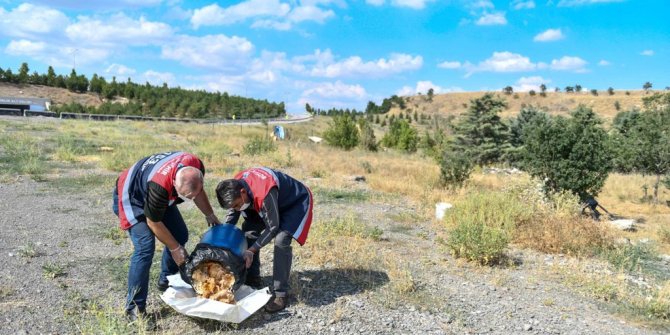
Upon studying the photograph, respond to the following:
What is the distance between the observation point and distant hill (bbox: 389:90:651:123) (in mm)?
67812

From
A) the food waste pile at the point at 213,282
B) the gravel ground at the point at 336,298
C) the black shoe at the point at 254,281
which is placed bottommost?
the gravel ground at the point at 336,298

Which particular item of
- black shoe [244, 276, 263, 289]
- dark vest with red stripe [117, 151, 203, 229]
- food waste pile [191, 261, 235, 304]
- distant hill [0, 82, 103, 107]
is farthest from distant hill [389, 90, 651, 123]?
→ dark vest with red stripe [117, 151, 203, 229]

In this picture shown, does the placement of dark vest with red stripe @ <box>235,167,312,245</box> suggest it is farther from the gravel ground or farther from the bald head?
the gravel ground

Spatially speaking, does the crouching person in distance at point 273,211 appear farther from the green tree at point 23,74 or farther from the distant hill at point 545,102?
the green tree at point 23,74

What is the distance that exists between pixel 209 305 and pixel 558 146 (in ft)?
29.0

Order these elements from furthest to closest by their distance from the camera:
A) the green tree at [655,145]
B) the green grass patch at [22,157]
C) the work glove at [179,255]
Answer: the green tree at [655,145] < the green grass patch at [22,157] < the work glove at [179,255]

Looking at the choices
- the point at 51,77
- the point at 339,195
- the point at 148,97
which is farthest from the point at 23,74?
the point at 339,195

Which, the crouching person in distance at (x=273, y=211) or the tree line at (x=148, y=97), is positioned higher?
the tree line at (x=148, y=97)

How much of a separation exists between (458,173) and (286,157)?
20.6ft

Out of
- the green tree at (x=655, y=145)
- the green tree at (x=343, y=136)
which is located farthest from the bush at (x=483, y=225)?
the green tree at (x=343, y=136)

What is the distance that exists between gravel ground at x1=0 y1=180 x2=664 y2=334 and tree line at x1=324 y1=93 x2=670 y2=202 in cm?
436

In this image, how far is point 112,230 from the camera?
6.54 m

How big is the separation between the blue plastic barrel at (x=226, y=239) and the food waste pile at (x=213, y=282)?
0.62 feet

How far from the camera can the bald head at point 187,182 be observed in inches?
134
